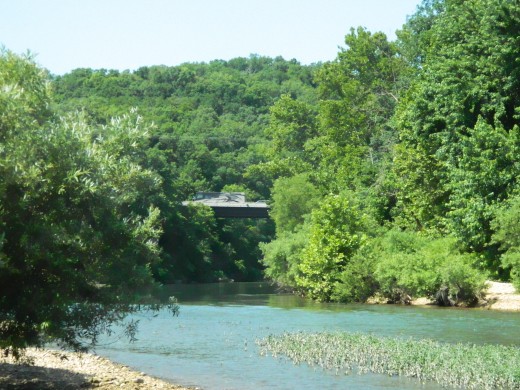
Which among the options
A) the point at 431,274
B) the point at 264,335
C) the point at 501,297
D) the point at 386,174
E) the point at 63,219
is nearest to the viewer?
the point at 63,219

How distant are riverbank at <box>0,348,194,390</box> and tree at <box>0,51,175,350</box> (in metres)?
1.87

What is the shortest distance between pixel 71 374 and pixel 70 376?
1.35 feet

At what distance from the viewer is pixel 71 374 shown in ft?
68.8

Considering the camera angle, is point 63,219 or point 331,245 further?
point 331,245

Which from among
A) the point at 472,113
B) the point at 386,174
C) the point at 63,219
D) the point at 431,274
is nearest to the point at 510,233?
the point at 431,274

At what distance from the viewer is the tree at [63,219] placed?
15203 mm

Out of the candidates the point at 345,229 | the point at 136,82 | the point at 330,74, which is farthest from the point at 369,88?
the point at 136,82

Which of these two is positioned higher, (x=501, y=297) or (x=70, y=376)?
(x=501, y=297)

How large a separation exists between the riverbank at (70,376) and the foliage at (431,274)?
23.3m

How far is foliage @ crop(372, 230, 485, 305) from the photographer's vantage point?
42.9 metres

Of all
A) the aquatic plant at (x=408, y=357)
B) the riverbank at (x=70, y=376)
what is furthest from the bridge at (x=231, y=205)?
the riverbank at (x=70, y=376)

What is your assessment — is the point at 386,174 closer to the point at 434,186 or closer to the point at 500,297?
the point at 434,186

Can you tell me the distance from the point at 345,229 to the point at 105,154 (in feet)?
122

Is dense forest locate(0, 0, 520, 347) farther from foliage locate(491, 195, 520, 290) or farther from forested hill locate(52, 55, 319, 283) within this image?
forested hill locate(52, 55, 319, 283)
